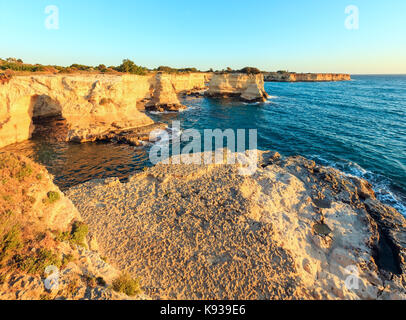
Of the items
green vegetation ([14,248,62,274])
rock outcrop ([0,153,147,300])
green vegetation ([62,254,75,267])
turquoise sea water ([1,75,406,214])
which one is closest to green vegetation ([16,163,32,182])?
rock outcrop ([0,153,147,300])

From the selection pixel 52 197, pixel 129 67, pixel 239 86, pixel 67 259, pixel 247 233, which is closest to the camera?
pixel 67 259

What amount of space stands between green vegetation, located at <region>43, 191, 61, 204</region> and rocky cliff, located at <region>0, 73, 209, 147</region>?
18.9 meters

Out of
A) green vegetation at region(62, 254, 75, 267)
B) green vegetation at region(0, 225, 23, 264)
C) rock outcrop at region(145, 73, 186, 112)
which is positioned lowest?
A: green vegetation at region(62, 254, 75, 267)

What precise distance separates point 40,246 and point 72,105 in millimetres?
24146

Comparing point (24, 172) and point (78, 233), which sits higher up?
point (24, 172)

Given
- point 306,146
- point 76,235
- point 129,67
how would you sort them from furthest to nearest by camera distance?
point 129,67, point 306,146, point 76,235

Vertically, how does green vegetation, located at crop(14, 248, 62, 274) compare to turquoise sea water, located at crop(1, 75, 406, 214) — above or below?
below

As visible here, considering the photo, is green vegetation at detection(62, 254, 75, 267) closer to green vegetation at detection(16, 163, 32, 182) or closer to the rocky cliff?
green vegetation at detection(16, 163, 32, 182)

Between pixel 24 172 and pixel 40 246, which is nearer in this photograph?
pixel 40 246

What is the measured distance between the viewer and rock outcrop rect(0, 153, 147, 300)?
16.5ft

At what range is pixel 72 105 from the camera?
24469 millimetres

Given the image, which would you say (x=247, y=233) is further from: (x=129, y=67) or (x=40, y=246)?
(x=129, y=67)

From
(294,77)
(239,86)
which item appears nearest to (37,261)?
(239,86)

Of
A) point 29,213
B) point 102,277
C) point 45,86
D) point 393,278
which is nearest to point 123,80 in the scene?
point 45,86
